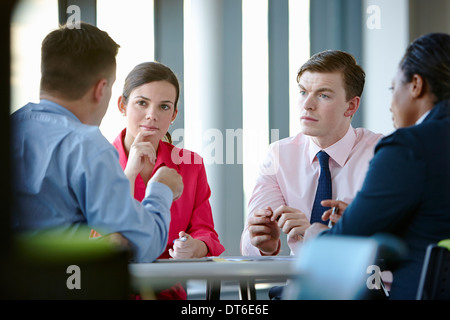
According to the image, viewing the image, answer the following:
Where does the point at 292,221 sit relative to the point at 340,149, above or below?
below

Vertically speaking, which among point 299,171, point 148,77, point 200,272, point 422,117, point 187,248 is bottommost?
point 187,248

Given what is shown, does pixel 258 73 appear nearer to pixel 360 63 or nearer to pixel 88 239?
pixel 360 63

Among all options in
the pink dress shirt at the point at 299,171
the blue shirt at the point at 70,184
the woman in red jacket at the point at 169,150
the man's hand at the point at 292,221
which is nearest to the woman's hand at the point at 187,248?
the woman in red jacket at the point at 169,150

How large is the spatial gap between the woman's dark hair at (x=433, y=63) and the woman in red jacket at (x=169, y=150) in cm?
79

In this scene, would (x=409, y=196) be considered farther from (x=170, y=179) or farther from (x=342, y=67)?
(x=342, y=67)

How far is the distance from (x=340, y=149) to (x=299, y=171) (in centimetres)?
18

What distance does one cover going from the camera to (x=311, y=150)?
2.07 m

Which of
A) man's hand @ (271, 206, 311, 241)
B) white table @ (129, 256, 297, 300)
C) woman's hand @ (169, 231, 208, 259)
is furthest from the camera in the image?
woman's hand @ (169, 231, 208, 259)

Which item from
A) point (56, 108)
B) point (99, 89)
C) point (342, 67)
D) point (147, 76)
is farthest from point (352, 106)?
point (56, 108)

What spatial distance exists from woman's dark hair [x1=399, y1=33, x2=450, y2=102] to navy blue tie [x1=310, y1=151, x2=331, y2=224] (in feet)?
1.70

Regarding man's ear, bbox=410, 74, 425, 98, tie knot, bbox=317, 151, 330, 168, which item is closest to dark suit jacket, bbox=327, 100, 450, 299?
man's ear, bbox=410, 74, 425, 98

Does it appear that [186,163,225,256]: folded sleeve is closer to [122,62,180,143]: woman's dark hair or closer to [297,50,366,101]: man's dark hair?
[122,62,180,143]: woman's dark hair

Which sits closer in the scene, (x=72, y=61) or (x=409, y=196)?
(x=409, y=196)

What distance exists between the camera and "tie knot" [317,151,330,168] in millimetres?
2012
